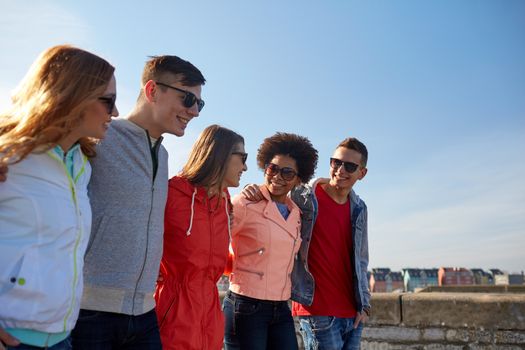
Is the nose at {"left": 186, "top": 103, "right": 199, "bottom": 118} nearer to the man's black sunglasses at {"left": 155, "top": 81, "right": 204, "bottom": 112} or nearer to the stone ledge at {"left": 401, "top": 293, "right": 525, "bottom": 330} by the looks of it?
the man's black sunglasses at {"left": 155, "top": 81, "right": 204, "bottom": 112}

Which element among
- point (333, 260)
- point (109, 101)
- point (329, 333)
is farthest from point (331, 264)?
point (109, 101)

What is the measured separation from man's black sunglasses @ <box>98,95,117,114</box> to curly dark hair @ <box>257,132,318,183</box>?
2.07 m

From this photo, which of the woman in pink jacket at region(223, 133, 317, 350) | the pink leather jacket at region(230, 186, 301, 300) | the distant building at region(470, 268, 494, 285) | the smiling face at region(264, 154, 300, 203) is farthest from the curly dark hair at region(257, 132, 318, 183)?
the distant building at region(470, 268, 494, 285)

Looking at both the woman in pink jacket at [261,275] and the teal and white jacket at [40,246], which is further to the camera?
the woman in pink jacket at [261,275]

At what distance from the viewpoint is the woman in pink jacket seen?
322cm

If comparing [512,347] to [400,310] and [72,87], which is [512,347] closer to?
[400,310]

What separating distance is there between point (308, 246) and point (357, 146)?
0.98 metres

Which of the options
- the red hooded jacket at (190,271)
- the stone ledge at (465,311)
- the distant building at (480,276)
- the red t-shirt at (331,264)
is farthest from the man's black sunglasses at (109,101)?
the distant building at (480,276)

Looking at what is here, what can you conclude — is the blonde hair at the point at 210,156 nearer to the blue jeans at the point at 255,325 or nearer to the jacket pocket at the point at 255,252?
the jacket pocket at the point at 255,252

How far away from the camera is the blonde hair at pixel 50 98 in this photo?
1.71m

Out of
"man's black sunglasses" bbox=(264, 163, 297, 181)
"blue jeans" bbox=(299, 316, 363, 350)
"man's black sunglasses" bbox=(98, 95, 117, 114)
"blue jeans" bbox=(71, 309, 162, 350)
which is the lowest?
"blue jeans" bbox=(299, 316, 363, 350)

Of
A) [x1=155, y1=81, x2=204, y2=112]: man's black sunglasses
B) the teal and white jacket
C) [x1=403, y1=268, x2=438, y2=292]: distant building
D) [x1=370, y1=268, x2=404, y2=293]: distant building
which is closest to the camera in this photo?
the teal and white jacket

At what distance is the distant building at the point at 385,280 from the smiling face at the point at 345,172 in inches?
3520

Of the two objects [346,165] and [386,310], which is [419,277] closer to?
[386,310]
